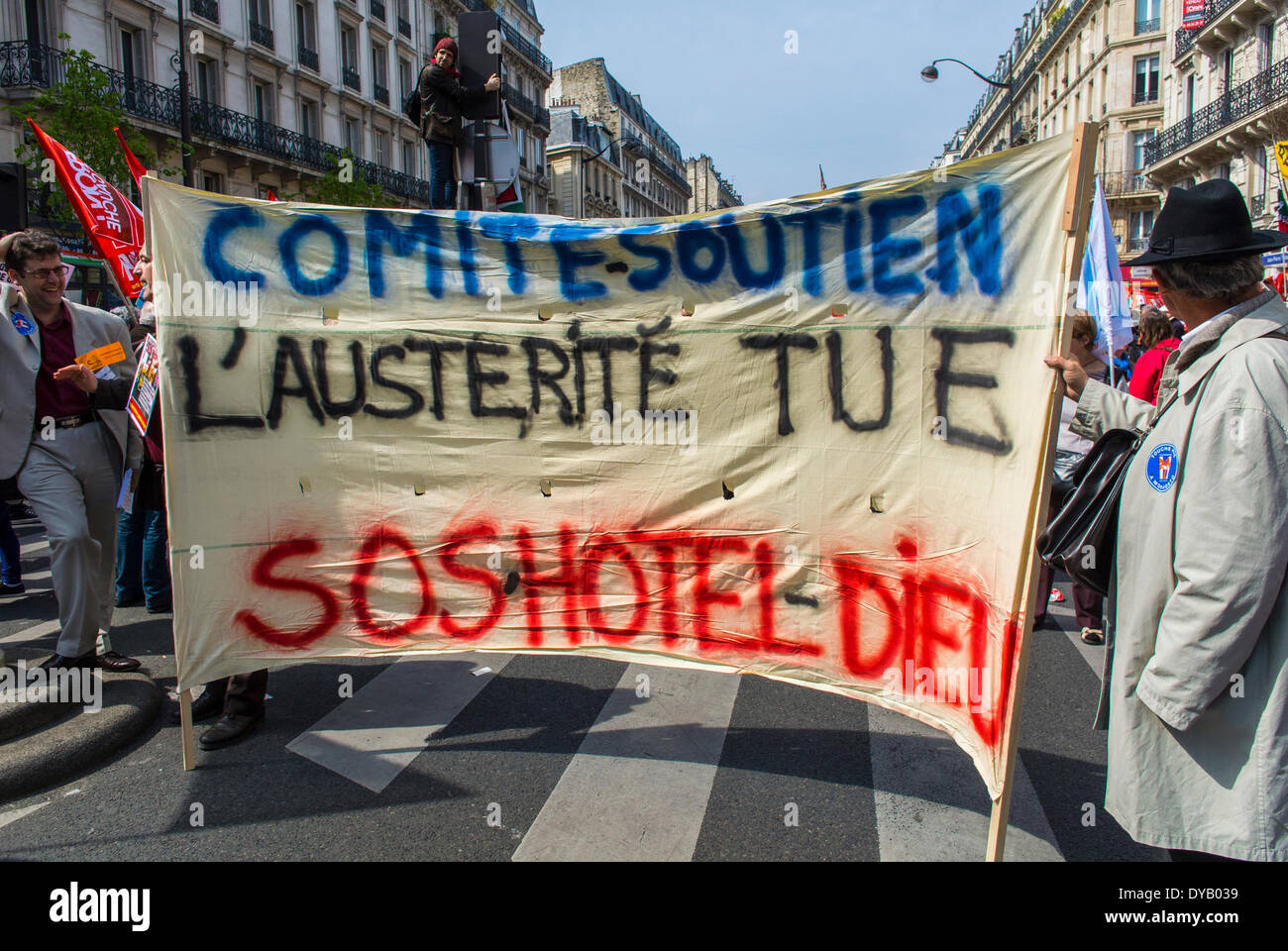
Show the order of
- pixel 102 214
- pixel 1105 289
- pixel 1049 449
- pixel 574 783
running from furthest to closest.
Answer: pixel 102 214 → pixel 1105 289 → pixel 574 783 → pixel 1049 449

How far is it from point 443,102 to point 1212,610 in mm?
7420

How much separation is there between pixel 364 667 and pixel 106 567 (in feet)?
4.51

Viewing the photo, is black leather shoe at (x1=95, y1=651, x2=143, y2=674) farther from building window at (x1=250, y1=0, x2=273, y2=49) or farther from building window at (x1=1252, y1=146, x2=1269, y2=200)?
building window at (x1=1252, y1=146, x2=1269, y2=200)

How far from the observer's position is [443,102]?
7684 mm

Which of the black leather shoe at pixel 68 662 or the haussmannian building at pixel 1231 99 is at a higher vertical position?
the haussmannian building at pixel 1231 99

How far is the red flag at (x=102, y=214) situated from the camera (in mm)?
6406

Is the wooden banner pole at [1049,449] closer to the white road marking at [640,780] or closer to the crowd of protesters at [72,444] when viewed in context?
the white road marking at [640,780]

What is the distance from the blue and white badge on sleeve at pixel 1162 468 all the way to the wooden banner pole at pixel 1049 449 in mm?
325

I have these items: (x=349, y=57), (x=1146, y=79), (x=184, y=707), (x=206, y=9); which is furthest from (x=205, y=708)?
(x=1146, y=79)

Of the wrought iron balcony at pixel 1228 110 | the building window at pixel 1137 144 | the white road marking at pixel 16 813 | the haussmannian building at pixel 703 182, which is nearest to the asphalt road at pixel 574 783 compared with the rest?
the white road marking at pixel 16 813

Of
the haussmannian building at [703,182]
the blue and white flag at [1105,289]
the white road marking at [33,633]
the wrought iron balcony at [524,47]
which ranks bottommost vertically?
the white road marking at [33,633]

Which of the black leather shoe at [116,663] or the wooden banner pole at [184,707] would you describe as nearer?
the wooden banner pole at [184,707]

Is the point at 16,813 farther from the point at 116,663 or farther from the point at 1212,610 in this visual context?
the point at 1212,610

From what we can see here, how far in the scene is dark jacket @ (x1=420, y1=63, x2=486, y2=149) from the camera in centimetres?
755
